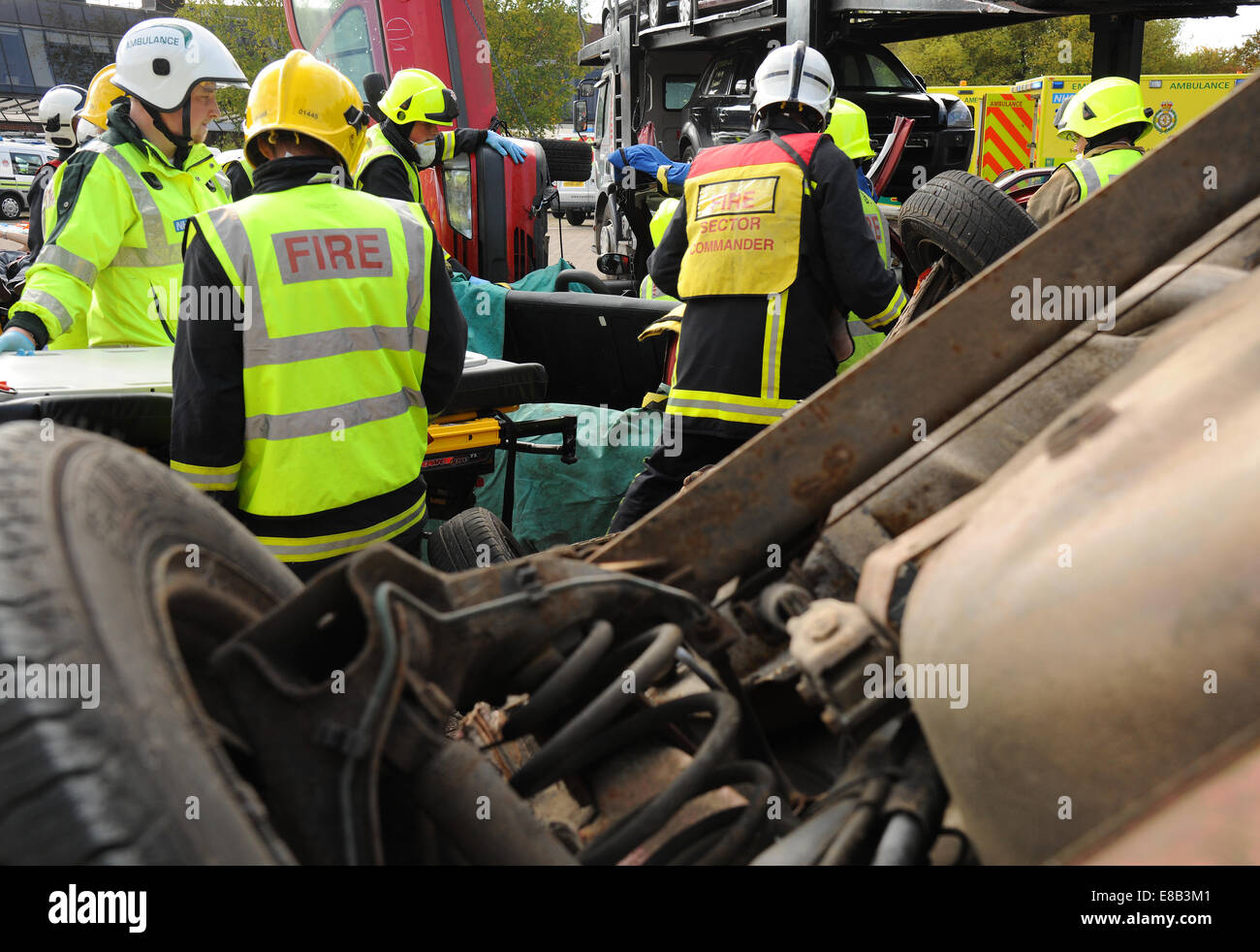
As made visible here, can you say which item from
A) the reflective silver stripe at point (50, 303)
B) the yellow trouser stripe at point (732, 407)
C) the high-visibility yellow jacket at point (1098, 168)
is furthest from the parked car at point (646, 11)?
the reflective silver stripe at point (50, 303)

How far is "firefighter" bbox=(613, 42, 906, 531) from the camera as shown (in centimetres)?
324

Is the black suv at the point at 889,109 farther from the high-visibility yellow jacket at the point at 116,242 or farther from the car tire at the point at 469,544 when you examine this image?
the car tire at the point at 469,544

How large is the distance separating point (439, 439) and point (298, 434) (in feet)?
3.08

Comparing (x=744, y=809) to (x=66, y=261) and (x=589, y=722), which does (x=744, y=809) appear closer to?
(x=589, y=722)

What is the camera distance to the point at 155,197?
367 centimetres

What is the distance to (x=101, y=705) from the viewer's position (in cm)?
87

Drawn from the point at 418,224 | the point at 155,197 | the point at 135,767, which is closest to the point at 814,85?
the point at 418,224

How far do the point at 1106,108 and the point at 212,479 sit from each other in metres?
4.52

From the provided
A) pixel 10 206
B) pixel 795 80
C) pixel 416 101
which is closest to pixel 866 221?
pixel 795 80

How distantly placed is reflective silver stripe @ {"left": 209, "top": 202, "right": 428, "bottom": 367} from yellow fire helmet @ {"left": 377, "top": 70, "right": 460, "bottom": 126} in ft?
11.1

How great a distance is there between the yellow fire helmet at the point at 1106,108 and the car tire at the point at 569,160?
27.5 feet

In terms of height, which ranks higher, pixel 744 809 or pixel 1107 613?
pixel 1107 613

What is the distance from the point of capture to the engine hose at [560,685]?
1326mm

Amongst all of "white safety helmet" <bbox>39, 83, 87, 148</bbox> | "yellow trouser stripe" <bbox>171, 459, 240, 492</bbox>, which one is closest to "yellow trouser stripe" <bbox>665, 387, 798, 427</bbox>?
"yellow trouser stripe" <bbox>171, 459, 240, 492</bbox>
